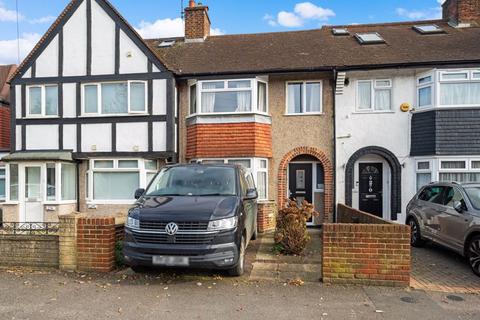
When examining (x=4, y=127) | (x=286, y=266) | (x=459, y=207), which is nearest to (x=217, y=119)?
(x=286, y=266)

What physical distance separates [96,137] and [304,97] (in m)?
6.67

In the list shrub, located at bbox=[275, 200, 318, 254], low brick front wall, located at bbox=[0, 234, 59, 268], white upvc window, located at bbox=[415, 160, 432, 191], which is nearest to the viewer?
low brick front wall, located at bbox=[0, 234, 59, 268]

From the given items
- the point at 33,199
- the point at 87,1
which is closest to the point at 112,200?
the point at 33,199

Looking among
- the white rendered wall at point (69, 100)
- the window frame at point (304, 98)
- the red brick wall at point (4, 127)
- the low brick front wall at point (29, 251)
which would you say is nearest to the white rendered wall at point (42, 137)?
the white rendered wall at point (69, 100)

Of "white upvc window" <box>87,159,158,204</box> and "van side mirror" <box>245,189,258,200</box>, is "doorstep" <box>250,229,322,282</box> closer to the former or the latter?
"van side mirror" <box>245,189,258,200</box>

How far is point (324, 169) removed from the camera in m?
11.3

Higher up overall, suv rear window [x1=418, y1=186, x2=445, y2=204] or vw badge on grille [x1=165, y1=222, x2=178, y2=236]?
suv rear window [x1=418, y1=186, x2=445, y2=204]

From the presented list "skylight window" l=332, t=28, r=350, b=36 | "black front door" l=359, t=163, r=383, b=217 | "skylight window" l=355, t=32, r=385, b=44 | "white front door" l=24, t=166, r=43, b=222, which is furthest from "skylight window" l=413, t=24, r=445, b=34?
"white front door" l=24, t=166, r=43, b=222

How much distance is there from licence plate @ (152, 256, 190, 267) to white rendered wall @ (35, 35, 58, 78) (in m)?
9.31

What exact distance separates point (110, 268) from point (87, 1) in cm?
954

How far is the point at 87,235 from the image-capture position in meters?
5.99

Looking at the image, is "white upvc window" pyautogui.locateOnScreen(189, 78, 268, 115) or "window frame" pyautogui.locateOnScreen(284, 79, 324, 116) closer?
"white upvc window" pyautogui.locateOnScreen(189, 78, 268, 115)

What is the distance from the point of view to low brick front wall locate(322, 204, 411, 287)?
5359 mm

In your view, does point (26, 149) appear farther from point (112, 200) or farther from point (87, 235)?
point (87, 235)
